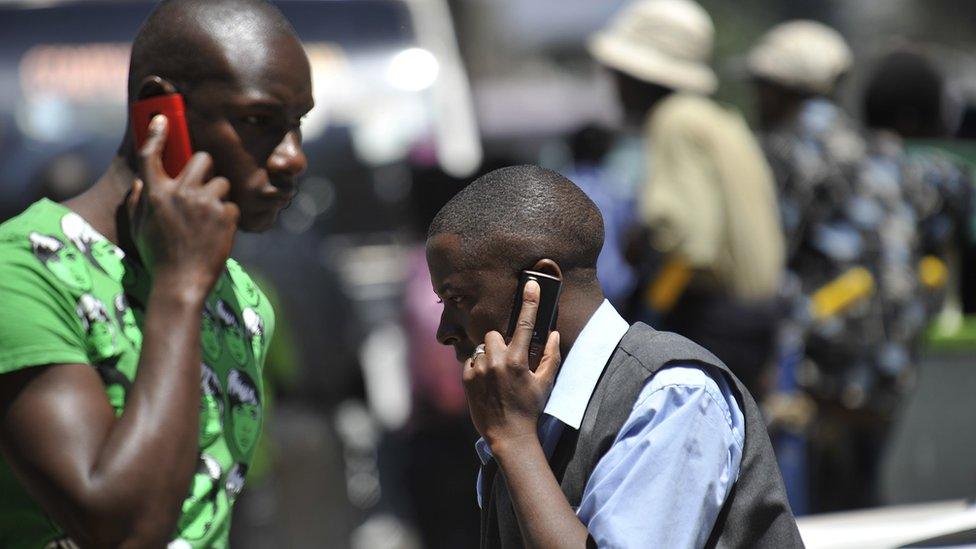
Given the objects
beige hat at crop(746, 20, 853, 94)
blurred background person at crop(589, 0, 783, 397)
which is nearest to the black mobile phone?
blurred background person at crop(589, 0, 783, 397)

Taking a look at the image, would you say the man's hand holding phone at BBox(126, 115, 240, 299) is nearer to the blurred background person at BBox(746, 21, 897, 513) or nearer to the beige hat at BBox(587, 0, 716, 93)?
the beige hat at BBox(587, 0, 716, 93)

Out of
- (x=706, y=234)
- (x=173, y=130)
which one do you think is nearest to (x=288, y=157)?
(x=173, y=130)

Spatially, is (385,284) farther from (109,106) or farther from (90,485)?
(90,485)

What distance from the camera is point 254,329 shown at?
8.55 ft

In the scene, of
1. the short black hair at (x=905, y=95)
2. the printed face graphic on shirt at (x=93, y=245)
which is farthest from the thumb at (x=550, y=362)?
the short black hair at (x=905, y=95)

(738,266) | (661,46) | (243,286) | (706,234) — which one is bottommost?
(738,266)

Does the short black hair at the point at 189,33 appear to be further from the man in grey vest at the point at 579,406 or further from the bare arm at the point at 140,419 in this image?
the man in grey vest at the point at 579,406

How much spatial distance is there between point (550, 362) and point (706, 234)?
118 inches

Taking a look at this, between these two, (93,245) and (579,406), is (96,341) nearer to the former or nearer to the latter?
(93,245)

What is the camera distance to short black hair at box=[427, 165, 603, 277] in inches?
83.6

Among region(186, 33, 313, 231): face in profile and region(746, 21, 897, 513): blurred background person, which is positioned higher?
region(186, 33, 313, 231): face in profile

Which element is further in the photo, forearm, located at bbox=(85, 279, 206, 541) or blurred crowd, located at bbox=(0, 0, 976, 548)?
blurred crowd, located at bbox=(0, 0, 976, 548)

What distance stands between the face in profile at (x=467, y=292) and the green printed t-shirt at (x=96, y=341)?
0.45 meters

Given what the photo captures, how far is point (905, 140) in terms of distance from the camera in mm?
5949
